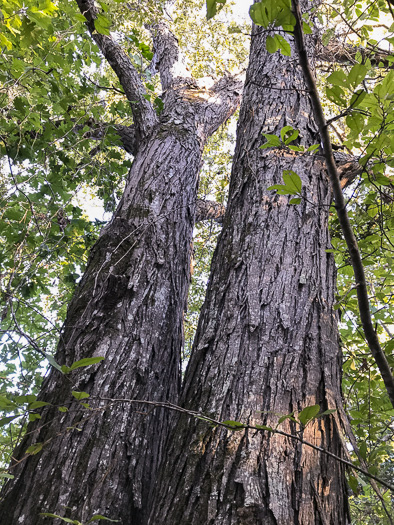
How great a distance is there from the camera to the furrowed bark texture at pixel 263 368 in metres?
1.05

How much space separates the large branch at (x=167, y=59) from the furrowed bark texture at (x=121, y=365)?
7.78 ft

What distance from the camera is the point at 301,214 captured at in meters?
1.79

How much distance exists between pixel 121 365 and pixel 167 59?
5232 millimetres

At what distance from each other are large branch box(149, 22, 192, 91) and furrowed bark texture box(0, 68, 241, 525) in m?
2.37

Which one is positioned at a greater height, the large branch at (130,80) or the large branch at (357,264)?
the large branch at (130,80)

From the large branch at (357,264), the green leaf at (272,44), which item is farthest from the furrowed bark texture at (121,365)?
the green leaf at (272,44)

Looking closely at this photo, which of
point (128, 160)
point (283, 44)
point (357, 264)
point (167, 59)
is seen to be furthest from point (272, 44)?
point (167, 59)

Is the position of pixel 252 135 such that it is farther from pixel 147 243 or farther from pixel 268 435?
pixel 268 435

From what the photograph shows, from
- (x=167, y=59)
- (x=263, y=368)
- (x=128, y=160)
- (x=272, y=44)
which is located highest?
(x=167, y=59)

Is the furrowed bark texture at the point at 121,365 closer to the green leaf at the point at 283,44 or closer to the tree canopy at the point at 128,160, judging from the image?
the tree canopy at the point at 128,160

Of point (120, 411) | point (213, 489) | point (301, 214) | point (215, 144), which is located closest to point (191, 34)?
point (215, 144)

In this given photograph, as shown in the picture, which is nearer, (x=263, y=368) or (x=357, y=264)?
(x=357, y=264)

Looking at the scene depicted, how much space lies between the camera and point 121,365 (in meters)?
2.01

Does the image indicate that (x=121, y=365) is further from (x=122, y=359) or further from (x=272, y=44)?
(x=272, y=44)
